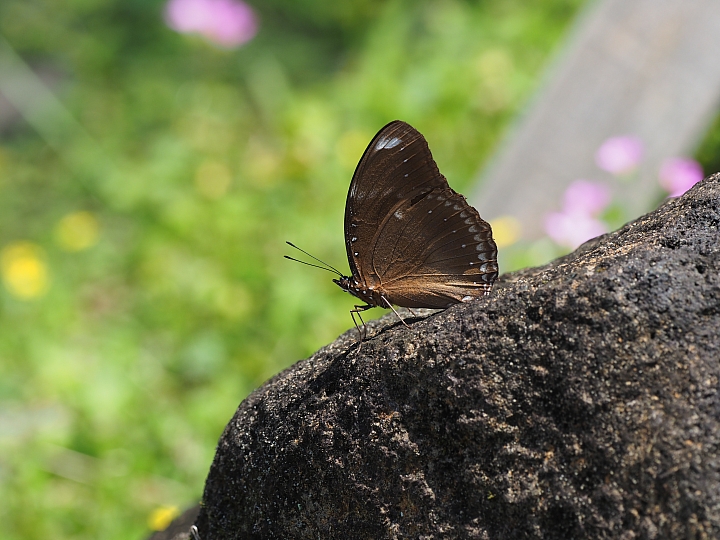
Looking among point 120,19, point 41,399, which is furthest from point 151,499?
point 120,19

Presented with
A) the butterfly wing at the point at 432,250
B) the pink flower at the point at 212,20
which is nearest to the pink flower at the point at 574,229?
the butterfly wing at the point at 432,250

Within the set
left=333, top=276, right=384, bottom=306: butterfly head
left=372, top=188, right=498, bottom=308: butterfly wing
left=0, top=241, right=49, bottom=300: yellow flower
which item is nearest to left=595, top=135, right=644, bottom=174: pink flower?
left=372, top=188, right=498, bottom=308: butterfly wing

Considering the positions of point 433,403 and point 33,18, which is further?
point 33,18

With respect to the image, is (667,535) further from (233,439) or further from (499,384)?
(233,439)

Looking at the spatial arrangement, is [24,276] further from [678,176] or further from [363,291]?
[678,176]

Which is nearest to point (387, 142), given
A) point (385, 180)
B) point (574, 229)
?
point (385, 180)

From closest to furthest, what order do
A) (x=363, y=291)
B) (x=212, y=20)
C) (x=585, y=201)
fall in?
(x=363, y=291), (x=585, y=201), (x=212, y=20)
